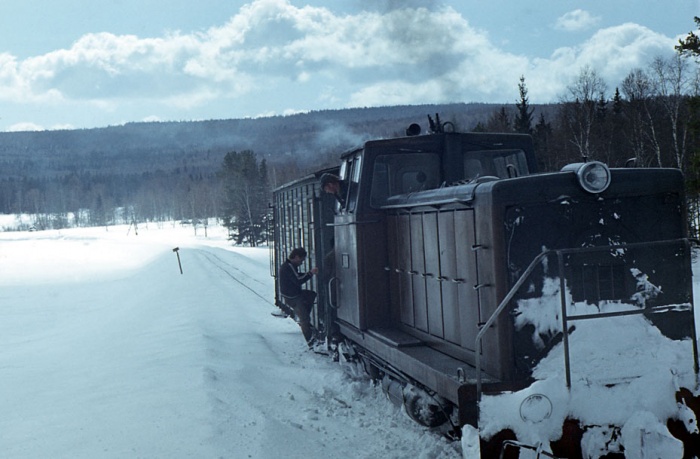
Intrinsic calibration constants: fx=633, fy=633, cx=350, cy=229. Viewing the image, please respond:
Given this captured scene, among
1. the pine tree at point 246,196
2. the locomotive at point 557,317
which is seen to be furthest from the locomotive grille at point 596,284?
the pine tree at point 246,196

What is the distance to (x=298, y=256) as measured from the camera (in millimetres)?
9977

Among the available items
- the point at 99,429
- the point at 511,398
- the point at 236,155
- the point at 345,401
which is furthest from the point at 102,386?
the point at 236,155

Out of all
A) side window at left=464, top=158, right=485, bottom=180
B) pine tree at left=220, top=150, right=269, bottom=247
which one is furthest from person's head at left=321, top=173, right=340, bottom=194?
pine tree at left=220, top=150, right=269, bottom=247

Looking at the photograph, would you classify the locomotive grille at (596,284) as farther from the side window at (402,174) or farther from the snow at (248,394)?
the side window at (402,174)

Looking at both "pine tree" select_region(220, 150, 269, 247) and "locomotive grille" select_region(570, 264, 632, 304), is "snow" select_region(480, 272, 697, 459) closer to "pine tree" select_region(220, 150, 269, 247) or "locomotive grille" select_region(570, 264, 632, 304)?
"locomotive grille" select_region(570, 264, 632, 304)

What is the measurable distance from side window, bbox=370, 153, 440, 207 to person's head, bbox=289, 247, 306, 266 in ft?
10.3

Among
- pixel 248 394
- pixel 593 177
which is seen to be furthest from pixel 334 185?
pixel 593 177

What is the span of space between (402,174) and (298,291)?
355 cm

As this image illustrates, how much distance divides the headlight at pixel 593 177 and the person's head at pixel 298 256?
5905 mm

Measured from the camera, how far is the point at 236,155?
180ft

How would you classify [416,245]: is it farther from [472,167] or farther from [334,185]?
[334,185]

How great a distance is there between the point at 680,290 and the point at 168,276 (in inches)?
768

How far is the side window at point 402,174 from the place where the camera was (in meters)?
6.89

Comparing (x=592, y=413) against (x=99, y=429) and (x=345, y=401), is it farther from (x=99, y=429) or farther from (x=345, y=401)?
(x=99, y=429)
